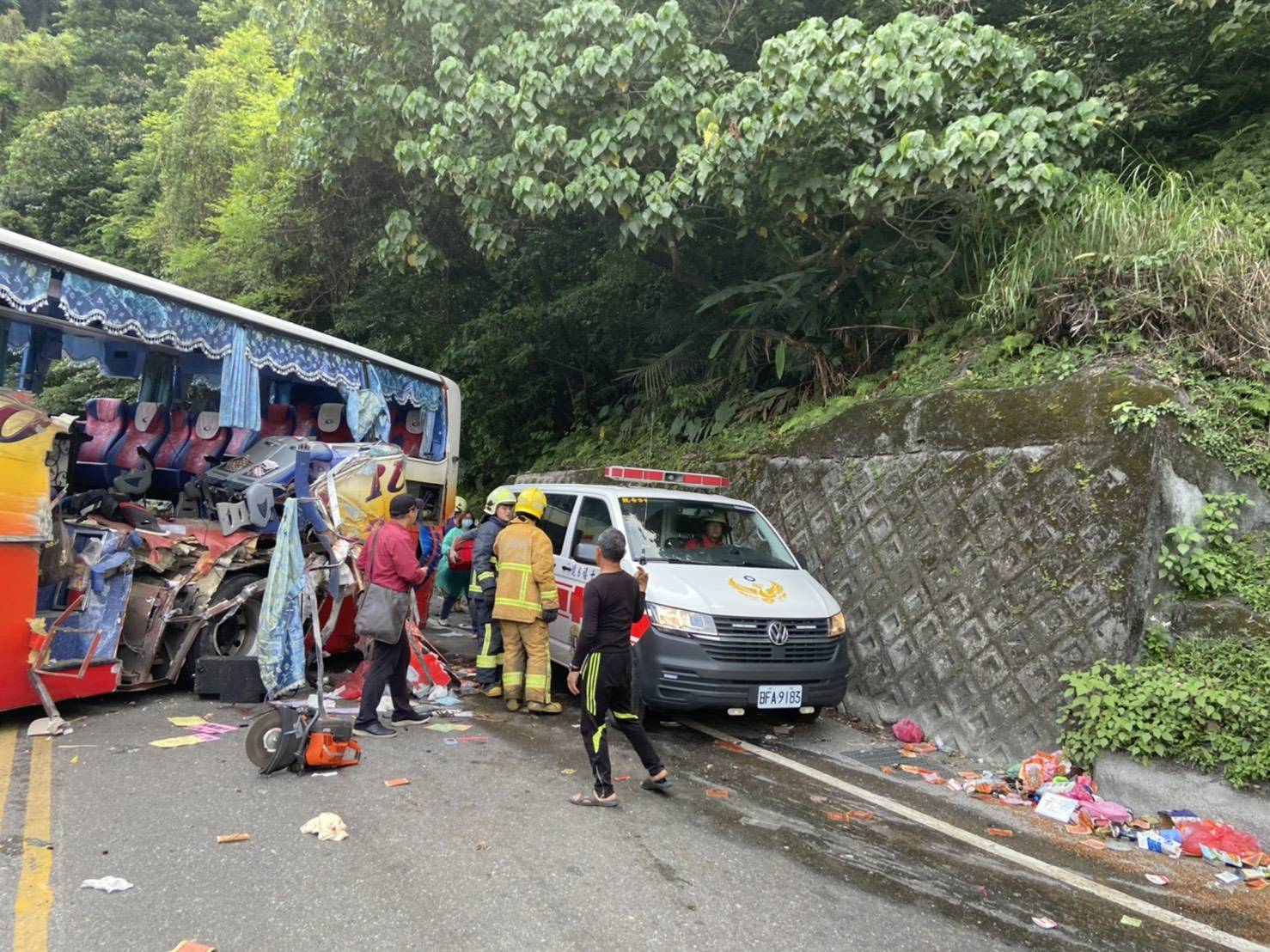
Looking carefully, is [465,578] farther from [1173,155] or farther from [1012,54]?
[1173,155]

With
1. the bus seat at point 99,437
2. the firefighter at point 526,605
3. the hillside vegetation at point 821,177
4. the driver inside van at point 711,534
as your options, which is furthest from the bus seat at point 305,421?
the driver inside van at point 711,534

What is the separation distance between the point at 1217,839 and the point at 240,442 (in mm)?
9211

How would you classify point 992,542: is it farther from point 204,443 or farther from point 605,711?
point 204,443

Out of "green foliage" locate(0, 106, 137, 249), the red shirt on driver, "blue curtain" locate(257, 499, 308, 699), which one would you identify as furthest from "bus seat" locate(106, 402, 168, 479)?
"green foliage" locate(0, 106, 137, 249)

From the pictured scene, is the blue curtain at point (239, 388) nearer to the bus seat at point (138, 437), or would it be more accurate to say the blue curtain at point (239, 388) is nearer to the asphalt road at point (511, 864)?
the bus seat at point (138, 437)

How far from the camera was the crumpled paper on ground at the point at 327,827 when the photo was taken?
403 cm

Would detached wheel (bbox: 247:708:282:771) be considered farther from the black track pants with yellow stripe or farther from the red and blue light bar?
the red and blue light bar

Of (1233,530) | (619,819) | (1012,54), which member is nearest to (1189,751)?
(1233,530)

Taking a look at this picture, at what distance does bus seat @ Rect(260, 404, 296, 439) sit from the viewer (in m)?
9.65

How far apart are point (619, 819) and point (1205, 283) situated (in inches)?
240

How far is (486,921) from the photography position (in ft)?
10.8

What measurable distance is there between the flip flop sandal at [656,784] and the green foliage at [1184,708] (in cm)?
273

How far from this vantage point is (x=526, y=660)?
6.78 metres

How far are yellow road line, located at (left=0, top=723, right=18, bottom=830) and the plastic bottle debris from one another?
0.88 metres
